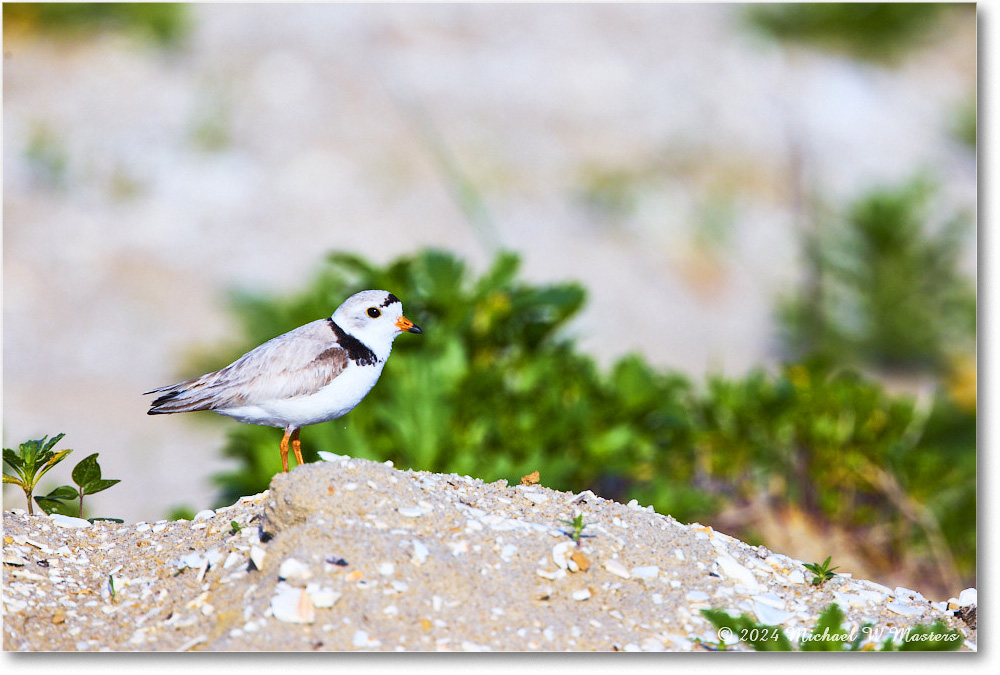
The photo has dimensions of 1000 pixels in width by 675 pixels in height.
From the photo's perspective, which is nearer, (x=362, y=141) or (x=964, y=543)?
(x=964, y=543)

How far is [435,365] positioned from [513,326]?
0.55 m

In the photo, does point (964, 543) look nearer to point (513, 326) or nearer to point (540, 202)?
point (513, 326)

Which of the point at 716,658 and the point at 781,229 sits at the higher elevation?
the point at 781,229

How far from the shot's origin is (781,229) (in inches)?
376

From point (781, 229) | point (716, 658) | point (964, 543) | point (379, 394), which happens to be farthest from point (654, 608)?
point (781, 229)

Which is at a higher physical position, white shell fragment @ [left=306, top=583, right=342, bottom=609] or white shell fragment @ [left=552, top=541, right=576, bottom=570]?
white shell fragment @ [left=552, top=541, right=576, bottom=570]

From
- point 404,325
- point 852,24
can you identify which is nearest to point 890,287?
point 852,24

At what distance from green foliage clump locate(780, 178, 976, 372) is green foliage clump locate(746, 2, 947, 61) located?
4.93ft

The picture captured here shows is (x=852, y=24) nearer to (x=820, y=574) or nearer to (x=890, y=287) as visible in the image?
(x=890, y=287)

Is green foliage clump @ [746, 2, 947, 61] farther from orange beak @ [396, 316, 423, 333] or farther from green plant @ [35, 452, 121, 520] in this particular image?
green plant @ [35, 452, 121, 520]

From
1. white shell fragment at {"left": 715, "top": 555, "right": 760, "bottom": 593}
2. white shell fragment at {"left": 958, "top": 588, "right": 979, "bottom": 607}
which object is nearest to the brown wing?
white shell fragment at {"left": 715, "top": 555, "right": 760, "bottom": 593}

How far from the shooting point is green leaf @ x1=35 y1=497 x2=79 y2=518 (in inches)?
130

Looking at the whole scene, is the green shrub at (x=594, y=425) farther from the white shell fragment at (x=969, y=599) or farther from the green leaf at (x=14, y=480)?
the white shell fragment at (x=969, y=599)

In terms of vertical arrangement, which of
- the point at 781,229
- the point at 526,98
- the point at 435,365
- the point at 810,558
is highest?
the point at 526,98
